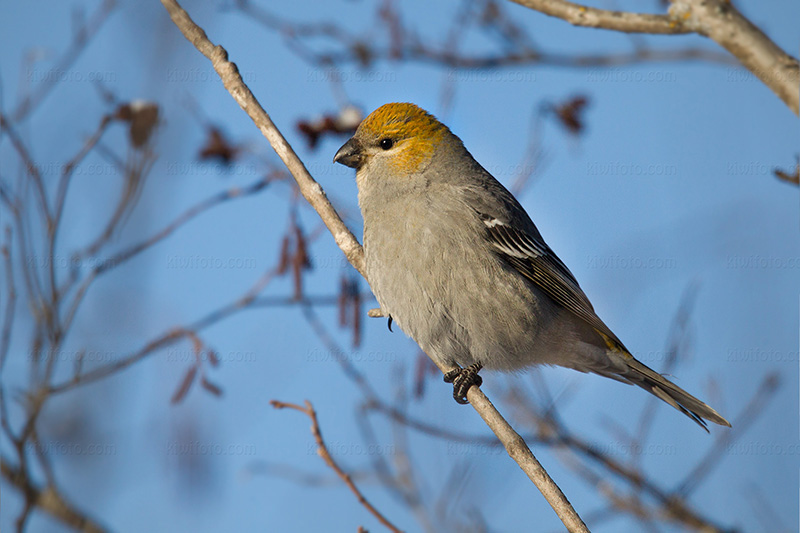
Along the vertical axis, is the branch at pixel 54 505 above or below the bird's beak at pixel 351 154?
below

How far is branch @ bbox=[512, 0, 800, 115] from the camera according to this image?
1966 millimetres

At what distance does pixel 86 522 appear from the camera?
13.0ft

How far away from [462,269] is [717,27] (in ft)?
7.73

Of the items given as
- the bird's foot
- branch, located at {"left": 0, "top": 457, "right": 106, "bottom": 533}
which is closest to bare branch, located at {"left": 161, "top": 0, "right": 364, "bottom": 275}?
the bird's foot

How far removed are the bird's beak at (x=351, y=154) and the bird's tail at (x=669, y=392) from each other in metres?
2.37

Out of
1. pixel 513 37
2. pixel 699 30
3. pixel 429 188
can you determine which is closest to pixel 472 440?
pixel 429 188

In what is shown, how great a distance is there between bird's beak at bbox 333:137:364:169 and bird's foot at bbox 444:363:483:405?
162 cm

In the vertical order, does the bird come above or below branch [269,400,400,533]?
above

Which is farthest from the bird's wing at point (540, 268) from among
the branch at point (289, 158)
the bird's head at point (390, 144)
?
the branch at point (289, 158)

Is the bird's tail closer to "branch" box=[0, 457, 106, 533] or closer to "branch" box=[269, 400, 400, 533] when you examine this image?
"branch" box=[269, 400, 400, 533]

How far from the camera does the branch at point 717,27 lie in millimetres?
1966

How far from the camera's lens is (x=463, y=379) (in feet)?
14.1

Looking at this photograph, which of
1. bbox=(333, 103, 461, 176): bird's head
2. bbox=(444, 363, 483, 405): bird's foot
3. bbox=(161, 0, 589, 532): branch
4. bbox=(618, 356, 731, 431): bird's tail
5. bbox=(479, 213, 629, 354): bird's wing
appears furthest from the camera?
bbox=(333, 103, 461, 176): bird's head

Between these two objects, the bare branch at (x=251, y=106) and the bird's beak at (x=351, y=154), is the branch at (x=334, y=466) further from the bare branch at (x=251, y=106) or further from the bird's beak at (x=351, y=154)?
the bird's beak at (x=351, y=154)
